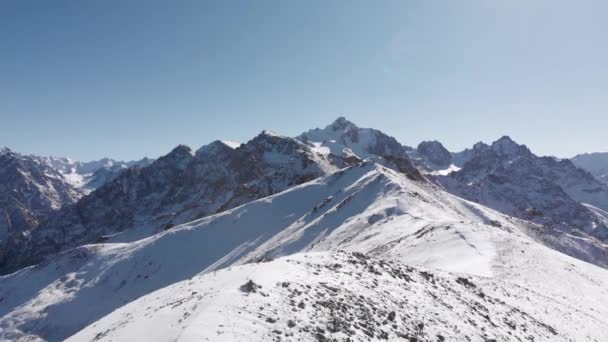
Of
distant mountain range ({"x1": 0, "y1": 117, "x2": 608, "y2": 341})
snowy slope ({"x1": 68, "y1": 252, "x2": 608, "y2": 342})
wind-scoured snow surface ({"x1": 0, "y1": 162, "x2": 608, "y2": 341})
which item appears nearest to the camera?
snowy slope ({"x1": 68, "y1": 252, "x2": 608, "y2": 342})

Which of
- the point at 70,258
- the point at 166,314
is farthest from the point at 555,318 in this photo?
the point at 70,258

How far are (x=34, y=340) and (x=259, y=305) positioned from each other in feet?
279

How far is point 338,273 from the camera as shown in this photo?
22.7 meters

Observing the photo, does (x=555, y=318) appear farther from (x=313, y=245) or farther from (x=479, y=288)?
(x=313, y=245)

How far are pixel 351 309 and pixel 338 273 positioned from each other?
17.0 ft

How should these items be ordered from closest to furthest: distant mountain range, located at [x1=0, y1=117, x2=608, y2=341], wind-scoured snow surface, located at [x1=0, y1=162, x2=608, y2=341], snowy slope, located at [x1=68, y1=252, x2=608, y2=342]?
snowy slope, located at [x1=68, y1=252, x2=608, y2=342] → distant mountain range, located at [x1=0, y1=117, x2=608, y2=341] → wind-scoured snow surface, located at [x1=0, y1=162, x2=608, y2=341]

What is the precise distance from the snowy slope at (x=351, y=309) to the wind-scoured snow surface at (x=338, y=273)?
12 cm

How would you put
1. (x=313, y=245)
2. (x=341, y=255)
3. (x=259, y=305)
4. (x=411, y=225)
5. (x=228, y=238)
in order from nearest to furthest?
(x=259, y=305)
(x=341, y=255)
(x=411, y=225)
(x=313, y=245)
(x=228, y=238)

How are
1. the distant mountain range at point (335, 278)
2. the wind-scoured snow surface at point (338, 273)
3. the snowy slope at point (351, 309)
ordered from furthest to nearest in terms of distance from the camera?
1. the wind-scoured snow surface at point (338, 273)
2. the distant mountain range at point (335, 278)
3. the snowy slope at point (351, 309)

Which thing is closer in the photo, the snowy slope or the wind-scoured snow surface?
the snowy slope

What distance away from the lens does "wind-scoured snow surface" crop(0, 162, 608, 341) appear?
19516mm

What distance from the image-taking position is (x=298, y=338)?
14.2 metres

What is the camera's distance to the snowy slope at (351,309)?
595 inches

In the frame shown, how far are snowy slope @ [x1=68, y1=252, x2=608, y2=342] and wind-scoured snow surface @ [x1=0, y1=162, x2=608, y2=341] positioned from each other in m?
0.12
